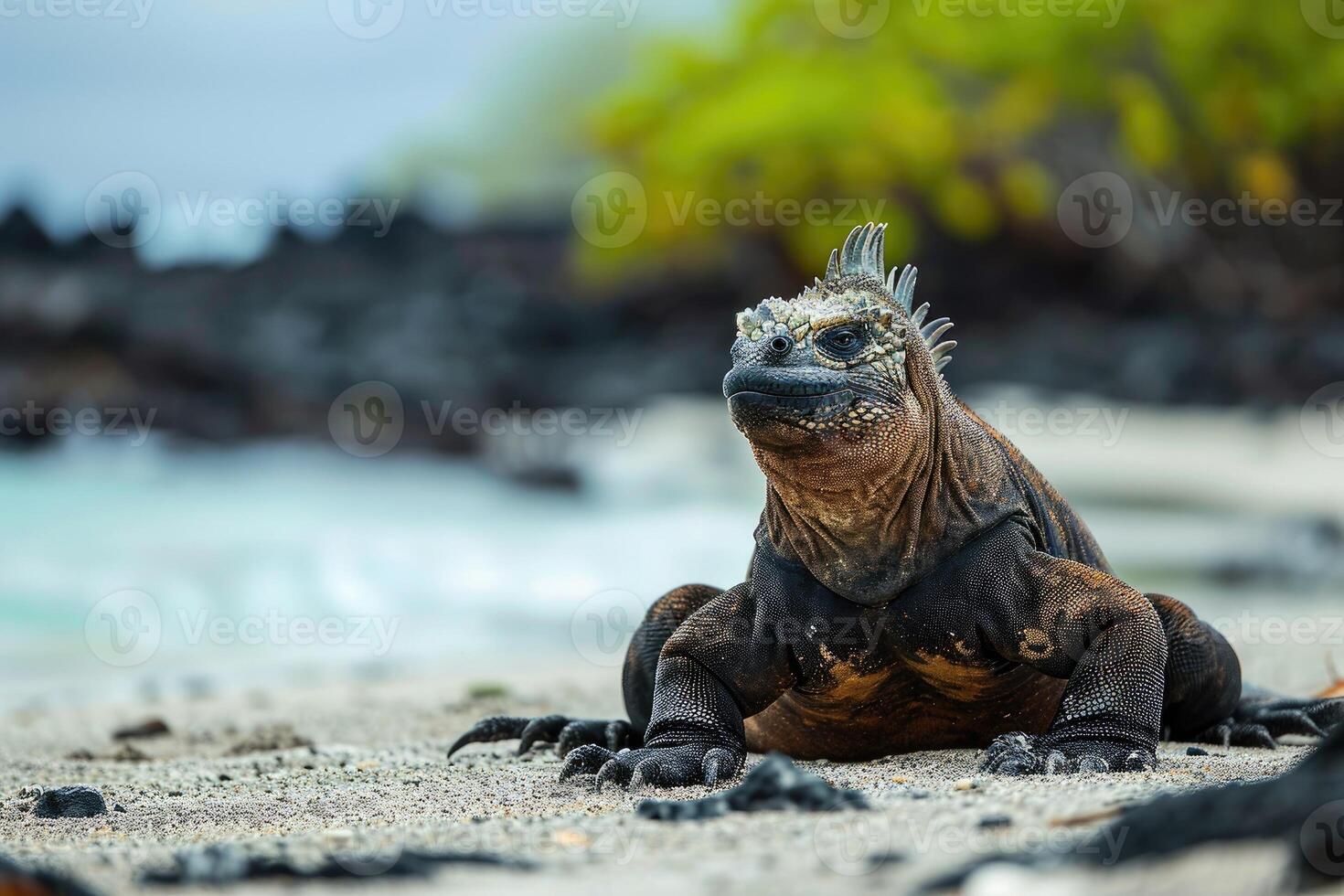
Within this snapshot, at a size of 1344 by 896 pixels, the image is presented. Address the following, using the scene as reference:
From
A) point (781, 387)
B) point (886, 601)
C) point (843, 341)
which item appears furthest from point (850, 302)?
point (886, 601)

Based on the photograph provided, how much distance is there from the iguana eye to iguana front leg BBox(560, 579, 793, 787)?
926 millimetres

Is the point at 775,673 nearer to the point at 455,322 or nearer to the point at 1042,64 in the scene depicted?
the point at 1042,64

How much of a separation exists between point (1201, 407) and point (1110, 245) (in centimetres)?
535

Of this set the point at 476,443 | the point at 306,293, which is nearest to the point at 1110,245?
the point at 476,443

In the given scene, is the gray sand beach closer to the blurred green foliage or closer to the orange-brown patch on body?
the orange-brown patch on body

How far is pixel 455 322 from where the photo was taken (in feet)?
111

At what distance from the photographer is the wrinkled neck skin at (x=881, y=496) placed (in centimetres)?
482

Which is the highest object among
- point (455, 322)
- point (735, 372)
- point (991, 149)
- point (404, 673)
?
point (991, 149)

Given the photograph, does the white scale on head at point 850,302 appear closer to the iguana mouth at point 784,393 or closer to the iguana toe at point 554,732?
the iguana mouth at point 784,393

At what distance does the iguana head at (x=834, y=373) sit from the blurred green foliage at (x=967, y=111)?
1012 inches

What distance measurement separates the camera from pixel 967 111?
3162 cm

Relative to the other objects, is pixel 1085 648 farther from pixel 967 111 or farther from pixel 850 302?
pixel 967 111

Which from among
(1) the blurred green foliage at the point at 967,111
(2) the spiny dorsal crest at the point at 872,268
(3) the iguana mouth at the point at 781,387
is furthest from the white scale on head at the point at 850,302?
(1) the blurred green foliage at the point at 967,111

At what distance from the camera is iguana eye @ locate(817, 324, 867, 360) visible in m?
4.88
